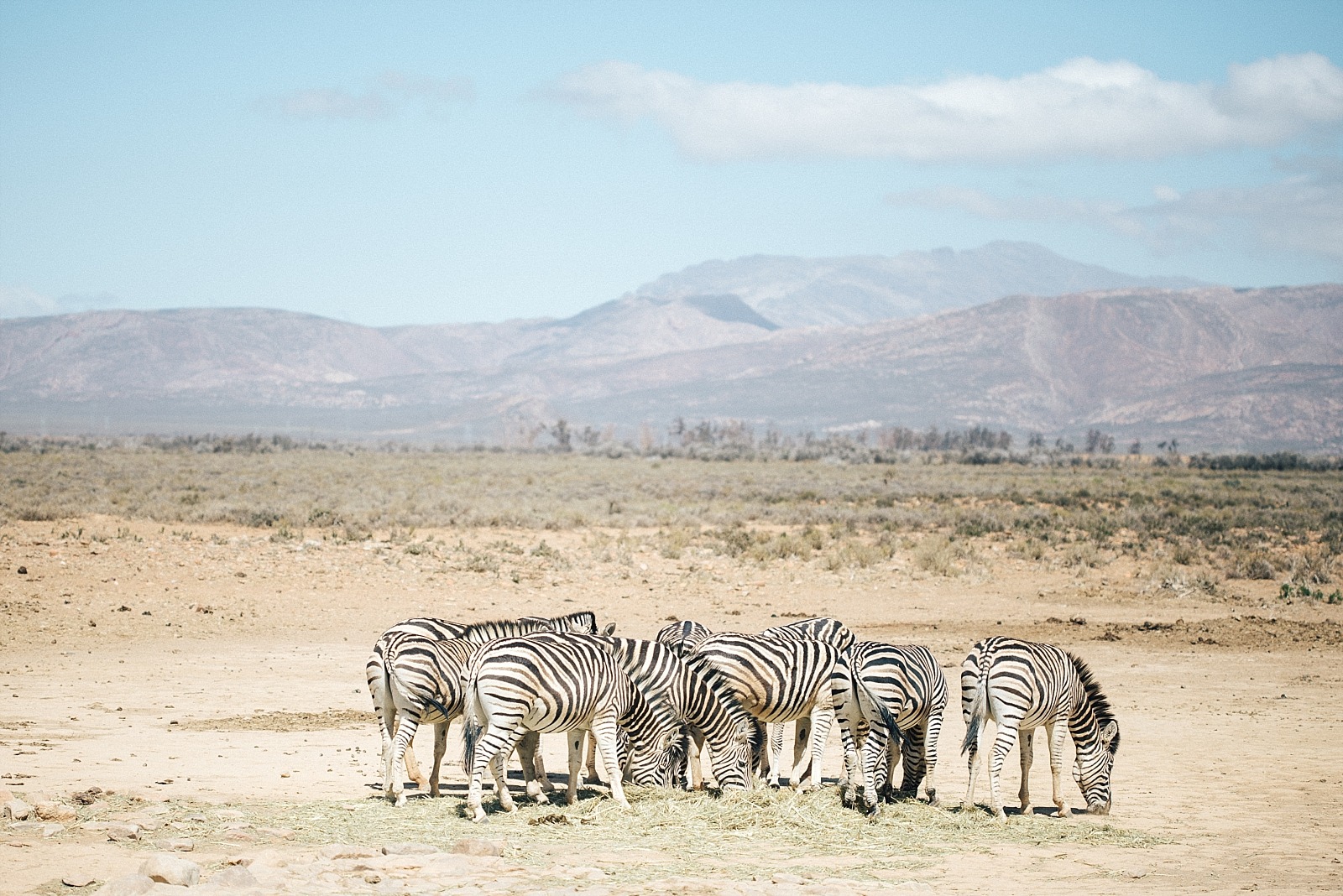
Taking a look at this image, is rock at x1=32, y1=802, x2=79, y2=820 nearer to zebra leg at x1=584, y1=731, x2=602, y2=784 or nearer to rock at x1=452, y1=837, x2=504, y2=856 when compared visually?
rock at x1=452, y1=837, x2=504, y2=856

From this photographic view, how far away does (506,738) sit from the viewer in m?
10.7

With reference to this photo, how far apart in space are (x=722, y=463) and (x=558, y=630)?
54618 millimetres

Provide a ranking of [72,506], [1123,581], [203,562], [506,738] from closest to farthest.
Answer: [506,738] < [203,562] < [1123,581] < [72,506]

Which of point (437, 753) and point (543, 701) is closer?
point (543, 701)

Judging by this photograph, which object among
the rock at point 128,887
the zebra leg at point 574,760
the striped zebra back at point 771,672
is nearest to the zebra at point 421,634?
the zebra leg at point 574,760

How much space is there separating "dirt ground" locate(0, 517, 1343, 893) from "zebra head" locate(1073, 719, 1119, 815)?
0.86ft

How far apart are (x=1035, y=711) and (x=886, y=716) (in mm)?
1330

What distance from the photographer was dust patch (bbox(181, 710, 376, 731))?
47.6ft

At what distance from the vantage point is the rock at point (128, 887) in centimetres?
813

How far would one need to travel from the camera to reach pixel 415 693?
1144 centimetres

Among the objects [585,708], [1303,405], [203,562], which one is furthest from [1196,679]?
[1303,405]

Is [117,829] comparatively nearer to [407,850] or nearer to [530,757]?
[407,850]

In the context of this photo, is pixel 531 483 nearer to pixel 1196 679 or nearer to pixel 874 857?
pixel 1196 679

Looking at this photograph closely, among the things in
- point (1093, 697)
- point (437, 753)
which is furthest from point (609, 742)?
point (1093, 697)
